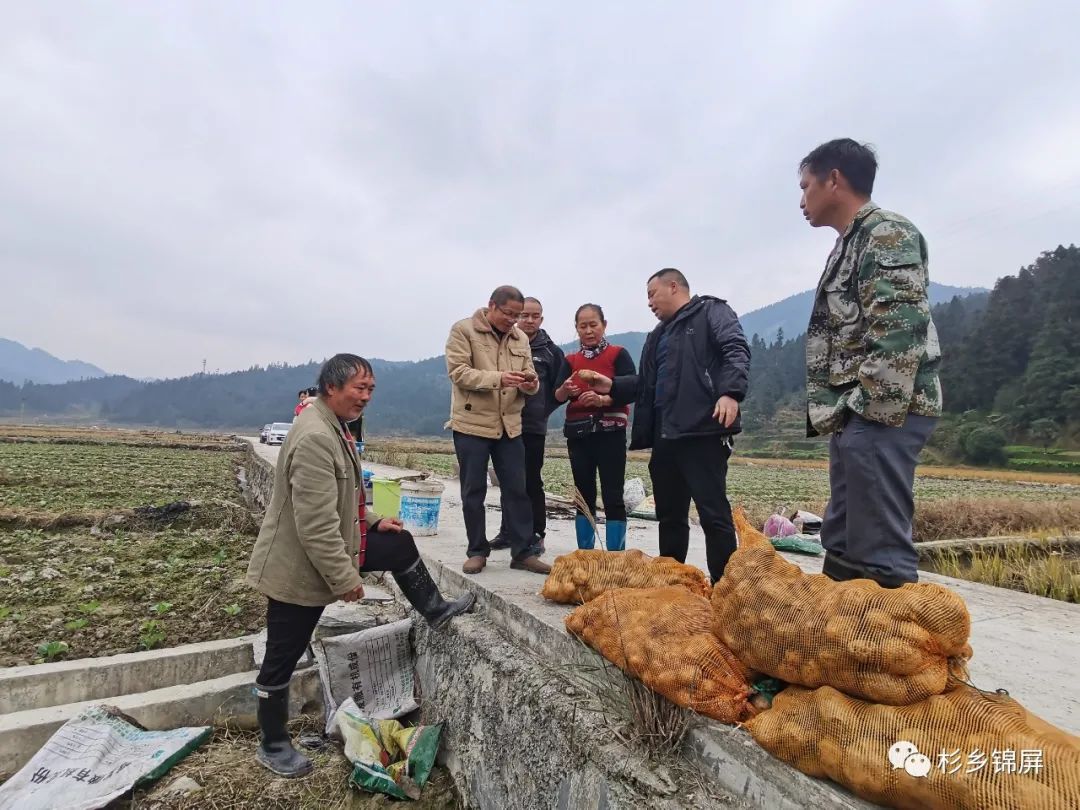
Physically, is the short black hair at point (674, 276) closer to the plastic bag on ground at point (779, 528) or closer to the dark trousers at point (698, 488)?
the dark trousers at point (698, 488)

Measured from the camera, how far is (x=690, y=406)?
2.87m

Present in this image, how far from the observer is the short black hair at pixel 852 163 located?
82.8 inches

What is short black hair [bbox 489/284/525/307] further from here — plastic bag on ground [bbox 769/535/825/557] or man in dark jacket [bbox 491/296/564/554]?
plastic bag on ground [bbox 769/535/825/557]

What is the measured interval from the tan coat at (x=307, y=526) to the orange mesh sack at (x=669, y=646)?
3.43ft

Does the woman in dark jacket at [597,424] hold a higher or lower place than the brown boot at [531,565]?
higher

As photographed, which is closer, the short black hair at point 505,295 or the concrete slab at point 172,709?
the concrete slab at point 172,709

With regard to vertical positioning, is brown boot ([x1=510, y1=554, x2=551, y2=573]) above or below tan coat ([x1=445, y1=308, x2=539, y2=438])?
below

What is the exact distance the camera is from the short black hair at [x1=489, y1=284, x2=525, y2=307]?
355 centimetres

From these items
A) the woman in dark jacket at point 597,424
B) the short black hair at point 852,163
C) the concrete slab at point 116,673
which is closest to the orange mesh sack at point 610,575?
the woman in dark jacket at point 597,424

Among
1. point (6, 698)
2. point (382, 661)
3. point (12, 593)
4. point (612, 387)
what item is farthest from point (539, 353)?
point (12, 593)

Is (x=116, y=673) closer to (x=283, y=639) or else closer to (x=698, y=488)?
(x=283, y=639)

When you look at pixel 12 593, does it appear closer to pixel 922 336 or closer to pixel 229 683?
pixel 229 683

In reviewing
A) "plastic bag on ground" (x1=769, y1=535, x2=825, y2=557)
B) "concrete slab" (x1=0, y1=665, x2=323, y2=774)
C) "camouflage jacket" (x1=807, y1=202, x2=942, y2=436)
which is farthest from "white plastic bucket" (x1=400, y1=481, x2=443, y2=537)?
"camouflage jacket" (x1=807, y1=202, x2=942, y2=436)

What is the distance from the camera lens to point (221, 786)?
8.08 feet
